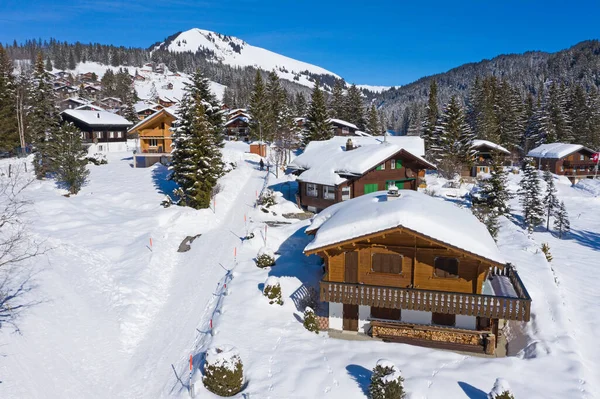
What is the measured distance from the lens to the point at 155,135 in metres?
53.3

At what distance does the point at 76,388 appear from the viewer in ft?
48.1

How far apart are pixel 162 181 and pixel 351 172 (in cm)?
2372

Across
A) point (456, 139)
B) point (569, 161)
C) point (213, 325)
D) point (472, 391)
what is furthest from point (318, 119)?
point (472, 391)

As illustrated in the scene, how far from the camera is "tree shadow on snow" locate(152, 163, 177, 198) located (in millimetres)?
42384

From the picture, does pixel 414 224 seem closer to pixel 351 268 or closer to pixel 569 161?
pixel 351 268

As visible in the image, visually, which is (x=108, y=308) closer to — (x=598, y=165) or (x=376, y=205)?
(x=376, y=205)

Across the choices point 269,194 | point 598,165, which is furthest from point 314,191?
point 598,165

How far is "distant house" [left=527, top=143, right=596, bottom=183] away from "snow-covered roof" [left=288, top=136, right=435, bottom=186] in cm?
4054

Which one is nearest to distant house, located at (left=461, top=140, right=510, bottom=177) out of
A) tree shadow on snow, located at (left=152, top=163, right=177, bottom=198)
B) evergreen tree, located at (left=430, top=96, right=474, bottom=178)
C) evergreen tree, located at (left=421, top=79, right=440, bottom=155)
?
evergreen tree, located at (left=430, top=96, right=474, bottom=178)

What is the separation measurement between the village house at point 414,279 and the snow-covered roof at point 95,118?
57.5 m

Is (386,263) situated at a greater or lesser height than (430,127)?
lesser

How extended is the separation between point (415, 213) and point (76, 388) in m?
15.6

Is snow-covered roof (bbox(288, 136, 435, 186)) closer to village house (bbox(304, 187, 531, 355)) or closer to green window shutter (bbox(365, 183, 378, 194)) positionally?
green window shutter (bbox(365, 183, 378, 194))

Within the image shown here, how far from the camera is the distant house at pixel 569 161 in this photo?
6938 cm
